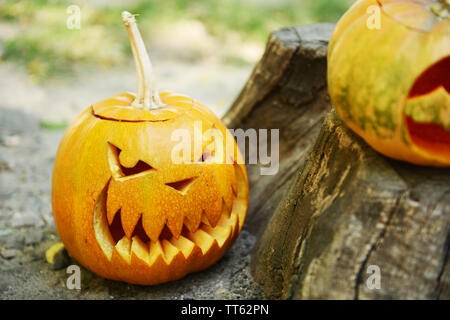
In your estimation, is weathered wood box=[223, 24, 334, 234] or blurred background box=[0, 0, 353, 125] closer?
weathered wood box=[223, 24, 334, 234]

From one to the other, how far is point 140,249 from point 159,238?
0.37 feet

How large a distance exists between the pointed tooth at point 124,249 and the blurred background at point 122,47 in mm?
2191

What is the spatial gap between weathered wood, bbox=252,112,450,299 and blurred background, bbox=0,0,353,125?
283cm

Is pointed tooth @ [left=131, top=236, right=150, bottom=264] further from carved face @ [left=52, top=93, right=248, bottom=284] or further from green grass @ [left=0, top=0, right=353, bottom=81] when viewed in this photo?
green grass @ [left=0, top=0, right=353, bottom=81]

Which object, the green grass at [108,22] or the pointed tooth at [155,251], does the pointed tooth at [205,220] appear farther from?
the green grass at [108,22]

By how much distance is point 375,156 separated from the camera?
1.64 m

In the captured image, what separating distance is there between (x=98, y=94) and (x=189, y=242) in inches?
116

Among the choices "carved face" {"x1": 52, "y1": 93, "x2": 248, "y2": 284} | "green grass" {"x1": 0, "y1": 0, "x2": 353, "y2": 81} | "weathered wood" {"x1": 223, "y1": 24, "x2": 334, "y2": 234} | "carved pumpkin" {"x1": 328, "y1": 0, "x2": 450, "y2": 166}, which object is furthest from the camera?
"green grass" {"x1": 0, "y1": 0, "x2": 353, "y2": 81}

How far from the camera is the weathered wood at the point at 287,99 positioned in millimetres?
2529

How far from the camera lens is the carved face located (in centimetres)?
197

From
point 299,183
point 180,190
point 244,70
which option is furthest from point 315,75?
point 244,70

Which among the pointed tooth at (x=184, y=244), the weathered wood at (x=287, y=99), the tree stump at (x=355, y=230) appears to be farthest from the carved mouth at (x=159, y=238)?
the weathered wood at (x=287, y=99)

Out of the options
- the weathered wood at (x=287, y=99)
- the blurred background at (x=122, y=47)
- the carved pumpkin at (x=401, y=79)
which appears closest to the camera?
the carved pumpkin at (x=401, y=79)

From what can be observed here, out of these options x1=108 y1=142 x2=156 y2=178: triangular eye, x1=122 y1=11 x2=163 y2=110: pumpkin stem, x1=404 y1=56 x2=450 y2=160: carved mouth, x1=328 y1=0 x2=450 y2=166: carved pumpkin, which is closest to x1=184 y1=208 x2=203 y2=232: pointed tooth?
x1=108 y1=142 x2=156 y2=178: triangular eye
